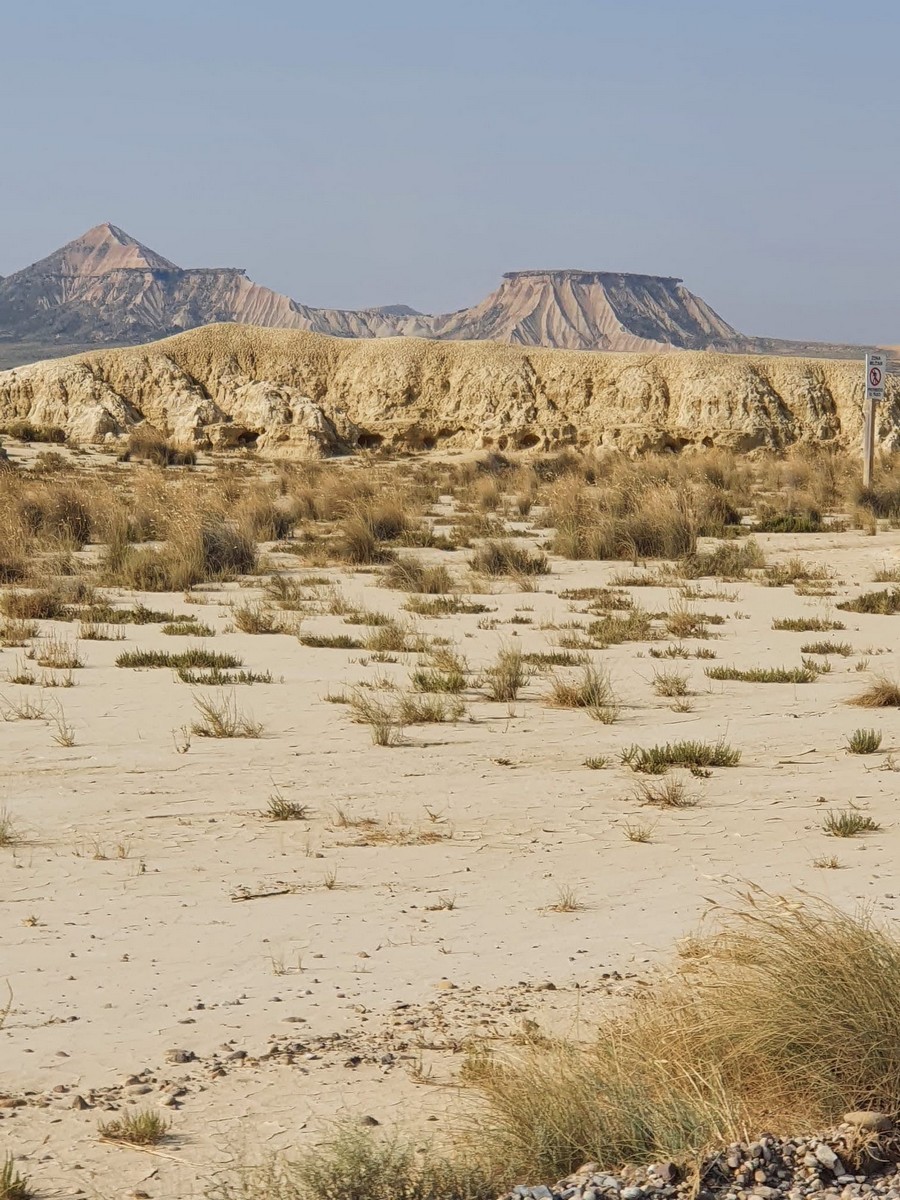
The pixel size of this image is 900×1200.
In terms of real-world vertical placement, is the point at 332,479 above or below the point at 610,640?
above

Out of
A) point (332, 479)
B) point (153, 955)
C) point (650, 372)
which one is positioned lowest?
point (153, 955)

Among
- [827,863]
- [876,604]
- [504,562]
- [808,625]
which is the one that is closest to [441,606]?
[504,562]

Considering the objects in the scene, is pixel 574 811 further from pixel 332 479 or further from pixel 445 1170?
pixel 332 479

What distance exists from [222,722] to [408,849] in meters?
2.74

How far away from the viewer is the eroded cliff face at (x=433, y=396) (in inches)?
1575

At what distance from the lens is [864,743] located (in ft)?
28.5

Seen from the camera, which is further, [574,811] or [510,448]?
[510,448]

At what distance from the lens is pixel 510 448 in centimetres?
4125

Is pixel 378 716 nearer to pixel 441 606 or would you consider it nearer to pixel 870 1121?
pixel 441 606

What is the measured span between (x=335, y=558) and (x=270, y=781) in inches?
415

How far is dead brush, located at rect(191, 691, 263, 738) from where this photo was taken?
9016 millimetres

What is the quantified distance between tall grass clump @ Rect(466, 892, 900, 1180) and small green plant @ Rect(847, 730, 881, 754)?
4.49 m

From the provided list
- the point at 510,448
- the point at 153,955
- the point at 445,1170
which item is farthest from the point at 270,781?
the point at 510,448

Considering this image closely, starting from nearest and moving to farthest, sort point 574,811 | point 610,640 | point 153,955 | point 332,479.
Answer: point 153,955 → point 574,811 → point 610,640 → point 332,479
